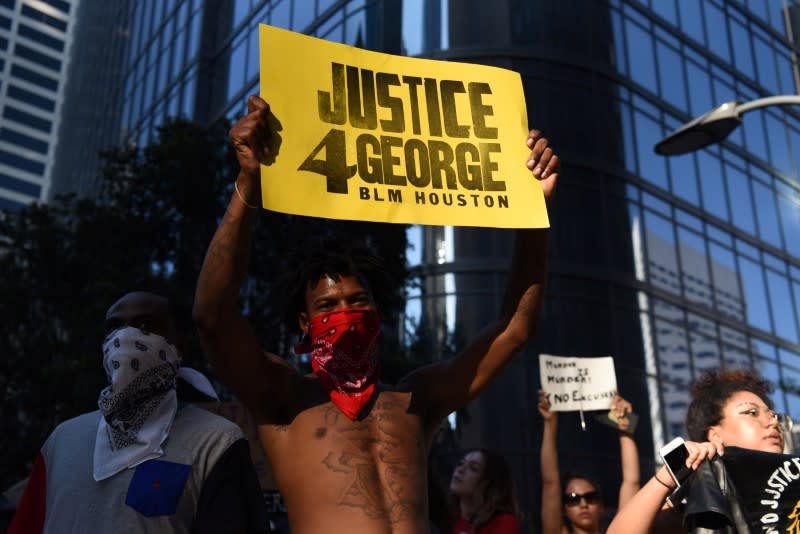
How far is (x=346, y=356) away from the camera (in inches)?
102

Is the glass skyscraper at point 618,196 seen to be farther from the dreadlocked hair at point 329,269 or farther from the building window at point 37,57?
the building window at point 37,57

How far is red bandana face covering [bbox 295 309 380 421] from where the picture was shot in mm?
2594

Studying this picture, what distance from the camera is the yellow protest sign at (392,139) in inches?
99.7

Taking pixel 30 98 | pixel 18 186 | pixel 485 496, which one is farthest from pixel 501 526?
pixel 30 98

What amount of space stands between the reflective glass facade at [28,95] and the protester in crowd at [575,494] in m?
89.7

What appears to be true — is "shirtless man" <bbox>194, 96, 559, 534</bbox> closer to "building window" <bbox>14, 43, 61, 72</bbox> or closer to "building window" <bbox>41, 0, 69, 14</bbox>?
"building window" <bbox>14, 43, 61, 72</bbox>

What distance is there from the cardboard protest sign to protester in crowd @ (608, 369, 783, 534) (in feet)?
7.86

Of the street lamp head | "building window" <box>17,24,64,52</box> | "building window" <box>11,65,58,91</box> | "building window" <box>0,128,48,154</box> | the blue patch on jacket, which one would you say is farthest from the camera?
"building window" <box>17,24,64,52</box>

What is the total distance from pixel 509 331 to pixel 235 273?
944 millimetres

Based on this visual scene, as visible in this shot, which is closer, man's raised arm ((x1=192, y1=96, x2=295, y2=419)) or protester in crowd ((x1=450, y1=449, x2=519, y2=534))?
man's raised arm ((x1=192, y1=96, x2=295, y2=419))

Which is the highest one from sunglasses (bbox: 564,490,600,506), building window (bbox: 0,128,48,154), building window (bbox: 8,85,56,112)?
building window (bbox: 8,85,56,112)

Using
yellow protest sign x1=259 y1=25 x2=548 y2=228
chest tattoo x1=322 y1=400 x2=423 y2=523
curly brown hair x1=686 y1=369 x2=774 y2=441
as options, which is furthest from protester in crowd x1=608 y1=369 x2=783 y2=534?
yellow protest sign x1=259 y1=25 x2=548 y2=228

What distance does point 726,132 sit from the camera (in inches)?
319

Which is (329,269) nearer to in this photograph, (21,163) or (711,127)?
(711,127)
